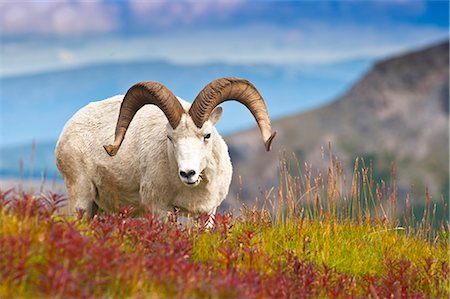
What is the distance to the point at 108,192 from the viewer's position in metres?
12.2

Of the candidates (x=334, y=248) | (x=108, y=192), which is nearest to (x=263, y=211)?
(x=334, y=248)

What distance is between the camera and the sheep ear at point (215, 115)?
11.0 m

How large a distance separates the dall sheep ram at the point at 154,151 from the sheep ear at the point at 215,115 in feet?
0.05

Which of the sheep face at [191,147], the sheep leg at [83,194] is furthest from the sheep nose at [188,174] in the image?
the sheep leg at [83,194]

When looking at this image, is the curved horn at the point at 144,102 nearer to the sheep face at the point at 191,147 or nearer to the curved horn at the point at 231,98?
the sheep face at the point at 191,147

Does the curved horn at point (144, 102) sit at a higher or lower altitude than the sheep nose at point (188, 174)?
higher

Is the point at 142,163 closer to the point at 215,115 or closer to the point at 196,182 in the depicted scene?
the point at 215,115

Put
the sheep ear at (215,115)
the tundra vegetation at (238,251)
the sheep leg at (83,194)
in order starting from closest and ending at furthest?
the tundra vegetation at (238,251)
the sheep ear at (215,115)
the sheep leg at (83,194)

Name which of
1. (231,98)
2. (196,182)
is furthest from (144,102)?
(196,182)

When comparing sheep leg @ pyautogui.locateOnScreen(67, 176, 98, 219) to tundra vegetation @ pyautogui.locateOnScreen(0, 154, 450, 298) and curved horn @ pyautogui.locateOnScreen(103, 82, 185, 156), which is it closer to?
curved horn @ pyautogui.locateOnScreen(103, 82, 185, 156)

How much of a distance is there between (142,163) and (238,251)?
370cm

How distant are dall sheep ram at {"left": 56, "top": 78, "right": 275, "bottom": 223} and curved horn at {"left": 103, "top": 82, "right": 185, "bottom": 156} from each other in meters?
0.01

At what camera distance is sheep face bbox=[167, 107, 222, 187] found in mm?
9859

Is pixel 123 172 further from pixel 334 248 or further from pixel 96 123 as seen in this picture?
pixel 334 248
